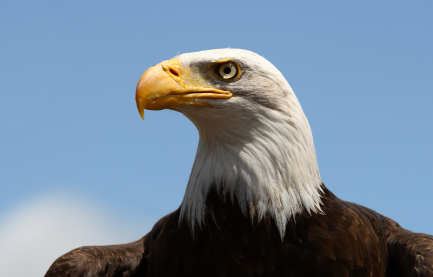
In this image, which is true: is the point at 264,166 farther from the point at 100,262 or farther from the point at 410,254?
the point at 100,262

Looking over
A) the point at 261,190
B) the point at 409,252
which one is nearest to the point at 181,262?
the point at 261,190

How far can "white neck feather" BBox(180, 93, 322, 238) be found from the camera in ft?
13.4

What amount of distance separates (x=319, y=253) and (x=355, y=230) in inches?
20.5

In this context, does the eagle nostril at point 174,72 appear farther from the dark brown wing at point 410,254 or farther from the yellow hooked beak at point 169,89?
the dark brown wing at point 410,254

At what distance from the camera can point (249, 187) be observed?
161 inches

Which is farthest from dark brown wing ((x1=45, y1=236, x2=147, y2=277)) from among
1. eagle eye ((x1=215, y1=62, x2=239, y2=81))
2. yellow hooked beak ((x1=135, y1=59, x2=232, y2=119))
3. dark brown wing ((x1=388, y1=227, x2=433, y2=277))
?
dark brown wing ((x1=388, y1=227, x2=433, y2=277))

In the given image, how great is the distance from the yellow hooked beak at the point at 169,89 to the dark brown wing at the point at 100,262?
219 centimetres

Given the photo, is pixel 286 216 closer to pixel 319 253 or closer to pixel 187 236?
pixel 319 253

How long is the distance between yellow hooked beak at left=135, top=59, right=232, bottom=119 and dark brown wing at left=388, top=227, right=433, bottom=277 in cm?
259

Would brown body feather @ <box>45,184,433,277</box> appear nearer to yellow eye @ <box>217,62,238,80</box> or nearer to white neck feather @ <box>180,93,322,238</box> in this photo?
white neck feather @ <box>180,93,322,238</box>

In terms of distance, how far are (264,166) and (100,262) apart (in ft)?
8.29

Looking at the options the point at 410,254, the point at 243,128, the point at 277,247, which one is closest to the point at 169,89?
the point at 243,128

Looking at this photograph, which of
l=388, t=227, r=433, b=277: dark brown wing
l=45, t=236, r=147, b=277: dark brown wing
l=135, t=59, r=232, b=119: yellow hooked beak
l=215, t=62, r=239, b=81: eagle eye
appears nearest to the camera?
l=135, t=59, r=232, b=119: yellow hooked beak

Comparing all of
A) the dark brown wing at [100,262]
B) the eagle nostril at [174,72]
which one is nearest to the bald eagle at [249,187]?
the eagle nostril at [174,72]
